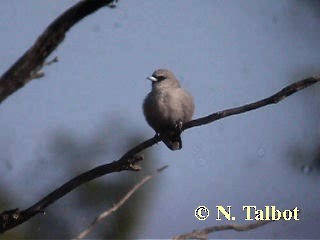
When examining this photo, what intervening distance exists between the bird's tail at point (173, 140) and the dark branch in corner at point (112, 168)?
1337 millimetres

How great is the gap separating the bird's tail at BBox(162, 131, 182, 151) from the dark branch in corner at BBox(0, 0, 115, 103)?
2738 millimetres

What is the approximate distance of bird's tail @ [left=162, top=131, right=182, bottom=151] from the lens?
16.0 feet

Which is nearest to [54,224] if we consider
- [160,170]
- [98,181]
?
[98,181]

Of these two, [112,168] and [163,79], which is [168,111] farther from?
[112,168]

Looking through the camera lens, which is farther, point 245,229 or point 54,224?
point 54,224

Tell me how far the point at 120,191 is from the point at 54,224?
2.40ft

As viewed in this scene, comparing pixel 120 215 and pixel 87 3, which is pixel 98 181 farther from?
pixel 87 3

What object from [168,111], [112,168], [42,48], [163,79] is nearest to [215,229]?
[112,168]

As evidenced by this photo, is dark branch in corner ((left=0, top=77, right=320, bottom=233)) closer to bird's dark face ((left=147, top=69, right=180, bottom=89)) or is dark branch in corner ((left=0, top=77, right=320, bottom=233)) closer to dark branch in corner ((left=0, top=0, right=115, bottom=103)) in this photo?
dark branch in corner ((left=0, top=0, right=115, bottom=103))

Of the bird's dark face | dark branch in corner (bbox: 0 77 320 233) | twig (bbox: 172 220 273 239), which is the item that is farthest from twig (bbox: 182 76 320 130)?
the bird's dark face

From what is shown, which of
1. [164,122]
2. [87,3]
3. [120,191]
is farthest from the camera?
[120,191]

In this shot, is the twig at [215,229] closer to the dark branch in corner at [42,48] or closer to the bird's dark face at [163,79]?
the dark branch in corner at [42,48]

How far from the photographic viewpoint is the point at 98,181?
766 cm

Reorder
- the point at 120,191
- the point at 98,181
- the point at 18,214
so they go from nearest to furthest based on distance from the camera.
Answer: the point at 18,214 < the point at 120,191 < the point at 98,181
